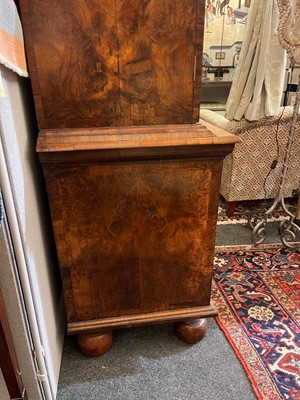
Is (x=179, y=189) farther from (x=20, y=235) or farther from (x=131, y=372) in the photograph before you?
(x=131, y=372)

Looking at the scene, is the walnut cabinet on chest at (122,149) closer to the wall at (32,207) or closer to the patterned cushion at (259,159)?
the wall at (32,207)

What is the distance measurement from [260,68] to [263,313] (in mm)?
1327

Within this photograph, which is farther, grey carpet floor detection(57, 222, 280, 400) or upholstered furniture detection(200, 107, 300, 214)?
upholstered furniture detection(200, 107, 300, 214)

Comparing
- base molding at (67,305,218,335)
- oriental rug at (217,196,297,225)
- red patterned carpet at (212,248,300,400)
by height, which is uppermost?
base molding at (67,305,218,335)

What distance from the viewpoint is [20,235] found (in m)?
0.81

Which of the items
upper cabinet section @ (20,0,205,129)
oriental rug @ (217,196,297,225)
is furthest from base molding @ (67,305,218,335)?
oriental rug @ (217,196,297,225)

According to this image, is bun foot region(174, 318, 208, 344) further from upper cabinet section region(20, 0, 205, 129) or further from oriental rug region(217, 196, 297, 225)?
oriental rug region(217, 196, 297, 225)

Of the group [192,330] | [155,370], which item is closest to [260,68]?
[192,330]

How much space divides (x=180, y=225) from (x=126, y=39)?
578mm

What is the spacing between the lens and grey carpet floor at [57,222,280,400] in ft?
3.51

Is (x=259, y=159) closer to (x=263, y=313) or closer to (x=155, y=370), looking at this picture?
(x=263, y=313)

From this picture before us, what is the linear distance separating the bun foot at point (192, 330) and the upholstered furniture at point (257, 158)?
1161mm

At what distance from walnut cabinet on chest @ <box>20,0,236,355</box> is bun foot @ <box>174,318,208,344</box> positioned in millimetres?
174

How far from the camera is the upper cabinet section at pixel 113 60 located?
84 centimetres
